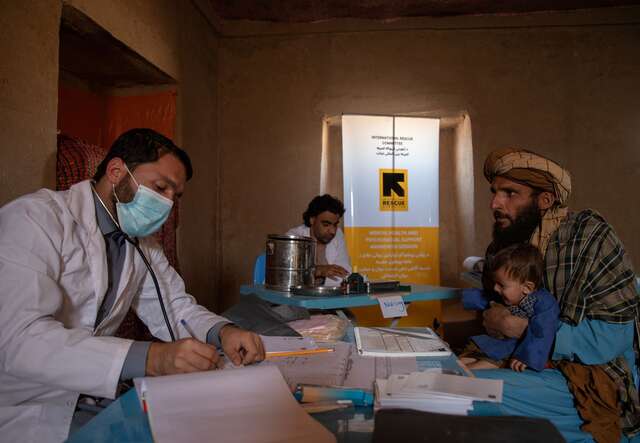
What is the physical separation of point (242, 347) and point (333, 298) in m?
1.04

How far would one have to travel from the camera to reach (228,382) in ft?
3.23

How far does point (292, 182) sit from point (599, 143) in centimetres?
328

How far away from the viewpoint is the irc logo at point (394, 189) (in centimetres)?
453

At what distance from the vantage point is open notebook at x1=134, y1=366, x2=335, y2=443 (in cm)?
81

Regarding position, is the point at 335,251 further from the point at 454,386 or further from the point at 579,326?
the point at 454,386

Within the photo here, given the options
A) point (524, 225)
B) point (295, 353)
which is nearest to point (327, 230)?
point (524, 225)

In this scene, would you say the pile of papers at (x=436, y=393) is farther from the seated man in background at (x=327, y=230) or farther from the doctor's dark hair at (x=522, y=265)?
the seated man in background at (x=327, y=230)

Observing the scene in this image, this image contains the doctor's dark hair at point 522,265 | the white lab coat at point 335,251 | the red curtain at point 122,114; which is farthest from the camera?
the white lab coat at point 335,251

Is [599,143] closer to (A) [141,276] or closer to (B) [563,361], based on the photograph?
(B) [563,361]

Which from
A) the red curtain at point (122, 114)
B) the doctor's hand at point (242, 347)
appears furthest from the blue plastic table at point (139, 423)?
the red curtain at point (122, 114)

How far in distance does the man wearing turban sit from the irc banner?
2.46 meters

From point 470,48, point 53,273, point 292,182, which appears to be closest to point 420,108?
point 470,48

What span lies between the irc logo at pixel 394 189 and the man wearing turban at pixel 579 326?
244cm

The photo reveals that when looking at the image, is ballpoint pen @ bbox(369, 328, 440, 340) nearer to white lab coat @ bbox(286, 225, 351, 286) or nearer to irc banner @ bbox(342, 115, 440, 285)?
white lab coat @ bbox(286, 225, 351, 286)
